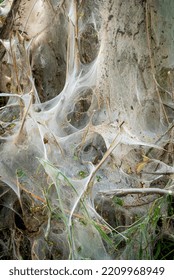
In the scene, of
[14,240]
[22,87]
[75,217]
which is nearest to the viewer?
[75,217]

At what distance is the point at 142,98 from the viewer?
2613mm

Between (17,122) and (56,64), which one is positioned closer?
(17,122)

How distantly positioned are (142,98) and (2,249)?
37.4 inches

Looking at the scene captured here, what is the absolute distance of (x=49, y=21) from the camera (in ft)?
9.37

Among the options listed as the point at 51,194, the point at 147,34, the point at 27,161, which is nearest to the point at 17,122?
the point at 27,161

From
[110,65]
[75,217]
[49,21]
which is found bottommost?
[75,217]

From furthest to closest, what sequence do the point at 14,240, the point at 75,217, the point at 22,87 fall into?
the point at 22,87 → the point at 14,240 → the point at 75,217

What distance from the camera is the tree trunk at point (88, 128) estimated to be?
90.9 inches

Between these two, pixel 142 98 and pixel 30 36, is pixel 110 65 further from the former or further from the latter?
pixel 30 36

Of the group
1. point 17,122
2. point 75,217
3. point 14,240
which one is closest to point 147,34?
point 17,122

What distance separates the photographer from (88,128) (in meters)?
2.48

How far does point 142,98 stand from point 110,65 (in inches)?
8.5

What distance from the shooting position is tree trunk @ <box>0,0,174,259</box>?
231 centimetres

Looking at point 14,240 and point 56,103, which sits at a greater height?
point 56,103
